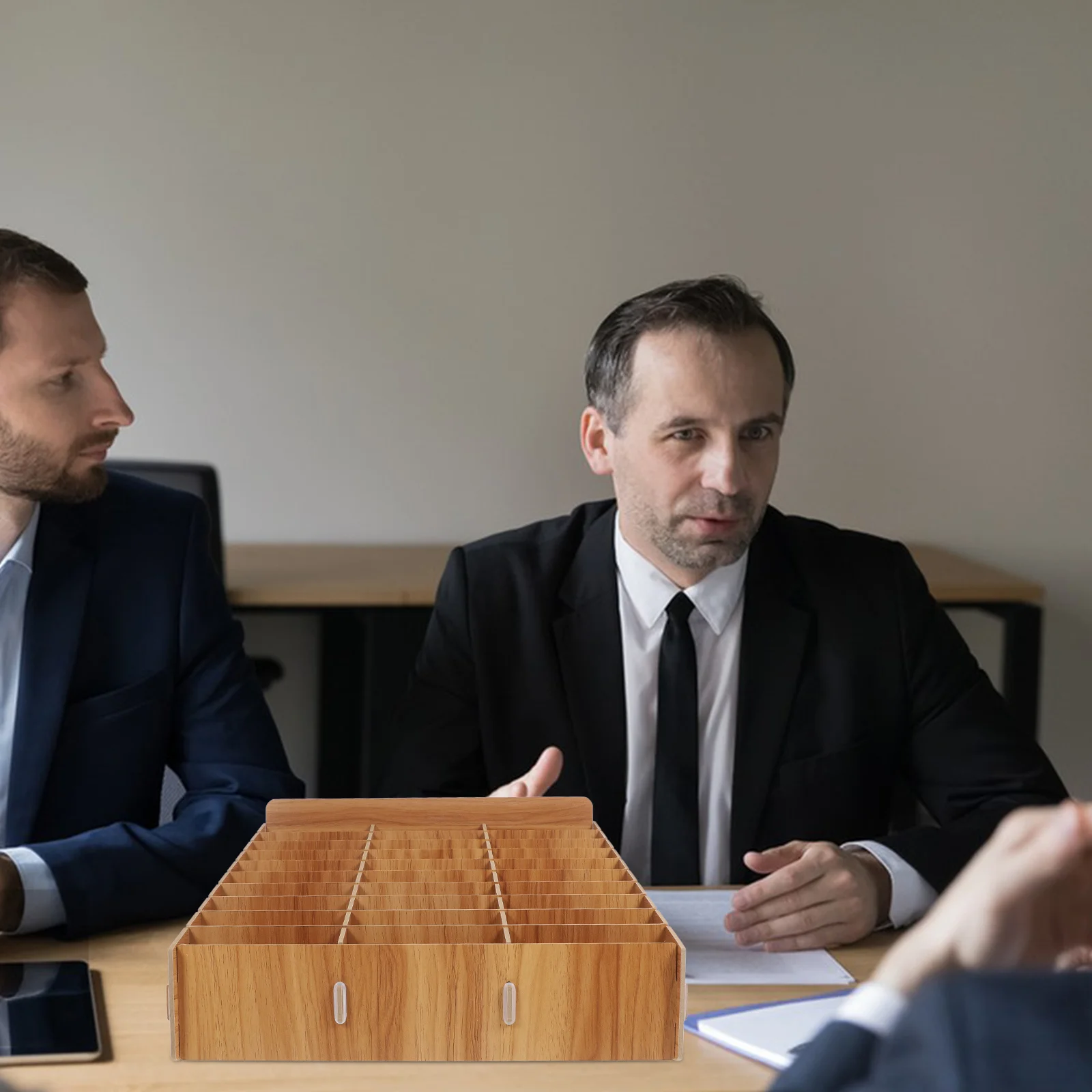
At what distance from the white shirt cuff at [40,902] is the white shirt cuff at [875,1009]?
3.26 feet

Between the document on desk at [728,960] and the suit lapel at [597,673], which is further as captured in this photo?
the suit lapel at [597,673]

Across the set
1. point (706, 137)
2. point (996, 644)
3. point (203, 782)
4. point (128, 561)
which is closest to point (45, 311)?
point (128, 561)

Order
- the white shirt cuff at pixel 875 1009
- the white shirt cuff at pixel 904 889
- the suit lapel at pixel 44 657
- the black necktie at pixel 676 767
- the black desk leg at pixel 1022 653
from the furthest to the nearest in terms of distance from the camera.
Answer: the black desk leg at pixel 1022 653
the black necktie at pixel 676 767
the suit lapel at pixel 44 657
the white shirt cuff at pixel 904 889
the white shirt cuff at pixel 875 1009

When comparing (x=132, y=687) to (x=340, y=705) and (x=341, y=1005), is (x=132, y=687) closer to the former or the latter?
(x=341, y=1005)

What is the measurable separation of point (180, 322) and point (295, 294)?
0.88 feet

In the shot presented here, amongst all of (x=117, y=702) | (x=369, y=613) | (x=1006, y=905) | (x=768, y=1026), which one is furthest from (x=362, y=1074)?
(x=369, y=613)

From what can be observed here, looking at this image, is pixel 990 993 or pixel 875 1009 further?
pixel 875 1009

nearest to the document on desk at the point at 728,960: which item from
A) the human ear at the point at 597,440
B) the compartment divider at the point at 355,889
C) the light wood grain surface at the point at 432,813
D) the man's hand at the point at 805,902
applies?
the man's hand at the point at 805,902

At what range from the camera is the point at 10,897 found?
137cm

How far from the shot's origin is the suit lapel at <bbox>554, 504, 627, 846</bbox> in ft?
6.20

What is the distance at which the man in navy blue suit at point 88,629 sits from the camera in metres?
1.73

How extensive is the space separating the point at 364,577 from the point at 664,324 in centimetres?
137

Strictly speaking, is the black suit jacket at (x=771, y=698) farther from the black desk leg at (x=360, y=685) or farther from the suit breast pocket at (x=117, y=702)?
the black desk leg at (x=360, y=685)

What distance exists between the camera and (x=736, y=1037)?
1123 mm
